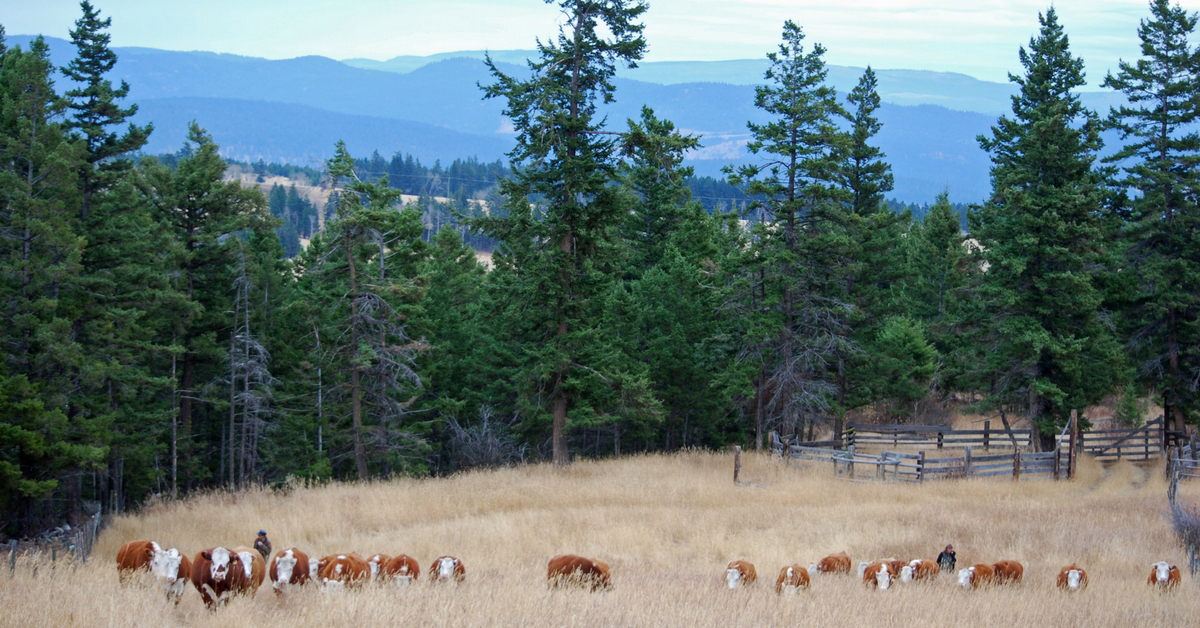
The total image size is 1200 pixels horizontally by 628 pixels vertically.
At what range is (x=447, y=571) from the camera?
11867 mm

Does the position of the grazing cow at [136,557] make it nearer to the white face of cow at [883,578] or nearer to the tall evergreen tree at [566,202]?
the white face of cow at [883,578]

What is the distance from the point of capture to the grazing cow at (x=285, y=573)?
10031 mm

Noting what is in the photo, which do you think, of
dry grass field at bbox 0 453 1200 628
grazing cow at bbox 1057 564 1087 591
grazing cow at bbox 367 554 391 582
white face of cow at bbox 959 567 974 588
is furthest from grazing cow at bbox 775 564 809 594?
grazing cow at bbox 367 554 391 582

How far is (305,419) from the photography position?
33125 mm

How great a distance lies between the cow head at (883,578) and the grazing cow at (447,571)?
20.9 feet

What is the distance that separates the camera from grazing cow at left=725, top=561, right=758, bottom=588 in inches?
486

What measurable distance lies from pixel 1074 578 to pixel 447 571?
385 inches

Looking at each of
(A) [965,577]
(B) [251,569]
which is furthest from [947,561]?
(B) [251,569]

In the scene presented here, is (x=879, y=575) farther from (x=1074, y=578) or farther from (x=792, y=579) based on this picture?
(x=1074, y=578)

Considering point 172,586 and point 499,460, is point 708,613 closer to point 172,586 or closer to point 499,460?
point 172,586

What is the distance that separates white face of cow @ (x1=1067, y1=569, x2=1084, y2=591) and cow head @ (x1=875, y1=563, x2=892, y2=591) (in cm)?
279

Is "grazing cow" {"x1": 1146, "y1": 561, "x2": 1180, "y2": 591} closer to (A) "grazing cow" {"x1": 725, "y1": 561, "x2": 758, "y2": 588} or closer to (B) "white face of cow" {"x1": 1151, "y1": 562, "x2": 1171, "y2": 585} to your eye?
(B) "white face of cow" {"x1": 1151, "y1": 562, "x2": 1171, "y2": 585}

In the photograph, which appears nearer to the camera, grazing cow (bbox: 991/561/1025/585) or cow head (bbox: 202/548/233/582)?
cow head (bbox: 202/548/233/582)

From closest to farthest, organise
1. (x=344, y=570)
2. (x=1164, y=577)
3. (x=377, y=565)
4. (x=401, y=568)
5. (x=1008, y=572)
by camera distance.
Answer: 1. (x=344, y=570)
2. (x=377, y=565)
3. (x=401, y=568)
4. (x=1164, y=577)
5. (x=1008, y=572)
